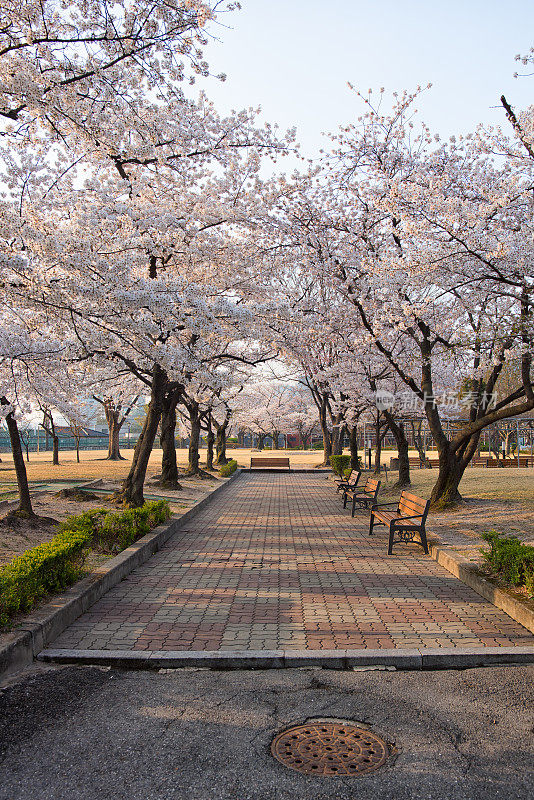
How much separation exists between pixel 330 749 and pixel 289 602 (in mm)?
3239

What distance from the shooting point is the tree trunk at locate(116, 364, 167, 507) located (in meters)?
13.8

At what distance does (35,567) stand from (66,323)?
612 cm

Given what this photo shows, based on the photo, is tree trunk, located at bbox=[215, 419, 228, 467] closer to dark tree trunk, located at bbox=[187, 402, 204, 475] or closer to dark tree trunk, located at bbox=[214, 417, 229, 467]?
dark tree trunk, located at bbox=[214, 417, 229, 467]

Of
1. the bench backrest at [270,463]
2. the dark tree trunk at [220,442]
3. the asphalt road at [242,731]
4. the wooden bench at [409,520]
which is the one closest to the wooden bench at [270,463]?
the bench backrest at [270,463]

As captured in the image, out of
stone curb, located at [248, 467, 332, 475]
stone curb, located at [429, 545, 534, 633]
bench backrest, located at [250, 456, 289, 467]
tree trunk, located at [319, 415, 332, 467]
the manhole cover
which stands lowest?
stone curb, located at [248, 467, 332, 475]

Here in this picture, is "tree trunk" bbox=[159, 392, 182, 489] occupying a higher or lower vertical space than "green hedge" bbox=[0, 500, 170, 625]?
higher

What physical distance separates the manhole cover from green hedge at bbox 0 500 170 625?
271 cm

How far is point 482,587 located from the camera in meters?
6.90

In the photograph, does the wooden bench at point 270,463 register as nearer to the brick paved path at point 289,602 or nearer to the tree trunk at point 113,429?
the tree trunk at point 113,429

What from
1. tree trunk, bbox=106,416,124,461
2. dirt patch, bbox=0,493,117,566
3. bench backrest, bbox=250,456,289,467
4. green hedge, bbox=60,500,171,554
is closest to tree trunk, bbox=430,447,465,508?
green hedge, bbox=60,500,171,554

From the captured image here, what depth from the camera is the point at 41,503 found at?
14.2m

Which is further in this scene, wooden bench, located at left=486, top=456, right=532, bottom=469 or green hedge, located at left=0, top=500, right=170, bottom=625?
wooden bench, located at left=486, top=456, right=532, bottom=469

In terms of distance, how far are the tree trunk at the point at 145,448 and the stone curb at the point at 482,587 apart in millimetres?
7036

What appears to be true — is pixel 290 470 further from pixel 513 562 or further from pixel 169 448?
pixel 513 562
